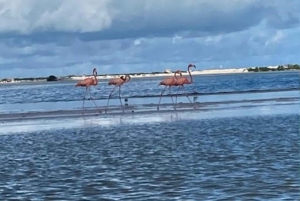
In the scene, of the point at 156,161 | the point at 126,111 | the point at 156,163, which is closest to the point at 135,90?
the point at 126,111

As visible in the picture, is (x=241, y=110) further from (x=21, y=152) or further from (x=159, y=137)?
(x=21, y=152)

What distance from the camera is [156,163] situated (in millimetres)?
13617

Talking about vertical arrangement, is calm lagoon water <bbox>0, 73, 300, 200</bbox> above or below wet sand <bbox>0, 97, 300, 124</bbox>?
below

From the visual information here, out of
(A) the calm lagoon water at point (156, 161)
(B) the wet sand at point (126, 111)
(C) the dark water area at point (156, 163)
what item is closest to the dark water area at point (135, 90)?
(B) the wet sand at point (126, 111)

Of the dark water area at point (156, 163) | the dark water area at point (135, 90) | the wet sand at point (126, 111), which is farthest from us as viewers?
the dark water area at point (135, 90)

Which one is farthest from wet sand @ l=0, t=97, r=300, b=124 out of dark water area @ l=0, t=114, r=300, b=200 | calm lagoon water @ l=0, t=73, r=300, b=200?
dark water area @ l=0, t=114, r=300, b=200

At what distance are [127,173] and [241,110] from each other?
15980 millimetres

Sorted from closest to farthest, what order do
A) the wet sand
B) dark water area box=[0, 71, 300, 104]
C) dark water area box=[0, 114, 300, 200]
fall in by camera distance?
1. dark water area box=[0, 114, 300, 200]
2. the wet sand
3. dark water area box=[0, 71, 300, 104]

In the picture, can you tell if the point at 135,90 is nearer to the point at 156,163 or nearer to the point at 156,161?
the point at 156,161

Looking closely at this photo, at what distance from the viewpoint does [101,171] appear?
511 inches

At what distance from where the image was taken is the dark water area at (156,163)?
1077 centimetres

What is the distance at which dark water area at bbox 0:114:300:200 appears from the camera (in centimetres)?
1077

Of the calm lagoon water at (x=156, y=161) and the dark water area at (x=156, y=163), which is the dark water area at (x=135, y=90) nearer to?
the calm lagoon water at (x=156, y=161)

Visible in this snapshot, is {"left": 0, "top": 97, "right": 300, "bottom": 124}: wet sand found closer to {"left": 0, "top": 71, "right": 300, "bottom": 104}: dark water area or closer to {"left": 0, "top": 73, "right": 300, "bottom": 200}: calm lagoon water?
{"left": 0, "top": 73, "right": 300, "bottom": 200}: calm lagoon water
